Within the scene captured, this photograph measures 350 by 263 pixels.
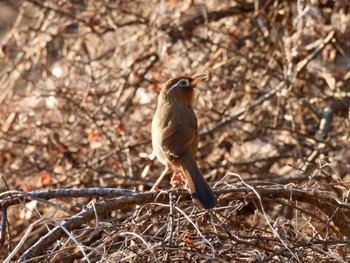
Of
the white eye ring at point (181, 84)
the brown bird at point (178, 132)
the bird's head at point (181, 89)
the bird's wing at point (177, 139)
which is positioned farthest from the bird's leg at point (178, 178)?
the white eye ring at point (181, 84)

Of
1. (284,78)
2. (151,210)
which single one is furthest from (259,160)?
(151,210)

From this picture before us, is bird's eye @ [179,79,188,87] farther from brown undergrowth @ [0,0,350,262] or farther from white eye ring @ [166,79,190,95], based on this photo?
brown undergrowth @ [0,0,350,262]

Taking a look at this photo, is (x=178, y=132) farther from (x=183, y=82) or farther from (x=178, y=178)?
(x=183, y=82)

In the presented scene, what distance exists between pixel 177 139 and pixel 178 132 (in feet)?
0.32

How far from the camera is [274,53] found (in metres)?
7.94

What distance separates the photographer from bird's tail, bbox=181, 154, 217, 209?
4008mm

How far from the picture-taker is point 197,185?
4.45 m

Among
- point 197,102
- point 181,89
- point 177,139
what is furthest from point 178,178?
point 197,102

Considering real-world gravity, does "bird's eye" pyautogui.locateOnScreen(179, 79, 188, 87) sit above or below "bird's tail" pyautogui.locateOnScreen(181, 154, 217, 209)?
above

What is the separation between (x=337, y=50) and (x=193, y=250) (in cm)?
485

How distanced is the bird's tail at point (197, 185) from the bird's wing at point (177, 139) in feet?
0.24

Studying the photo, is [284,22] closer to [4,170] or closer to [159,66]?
[159,66]

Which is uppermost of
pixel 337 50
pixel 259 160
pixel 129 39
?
pixel 129 39

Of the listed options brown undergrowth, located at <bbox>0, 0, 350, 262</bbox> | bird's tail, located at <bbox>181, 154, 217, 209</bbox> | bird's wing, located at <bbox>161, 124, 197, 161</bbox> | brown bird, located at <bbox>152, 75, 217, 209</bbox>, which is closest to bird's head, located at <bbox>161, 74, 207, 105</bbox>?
brown bird, located at <bbox>152, 75, 217, 209</bbox>
